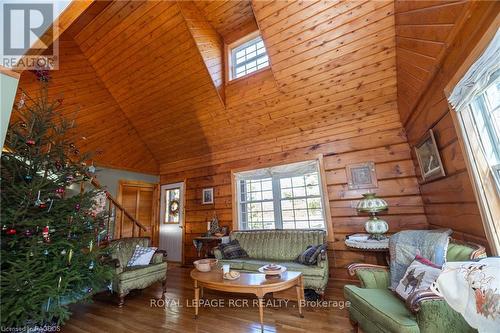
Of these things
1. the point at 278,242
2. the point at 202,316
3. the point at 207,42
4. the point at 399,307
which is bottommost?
the point at 202,316

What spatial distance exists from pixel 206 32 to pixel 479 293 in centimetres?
466

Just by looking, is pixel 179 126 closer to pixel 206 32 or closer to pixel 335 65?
pixel 206 32

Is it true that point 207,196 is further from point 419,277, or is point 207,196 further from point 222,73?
point 419,277

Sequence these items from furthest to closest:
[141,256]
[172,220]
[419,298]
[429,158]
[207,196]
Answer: [172,220] < [207,196] < [141,256] < [429,158] < [419,298]

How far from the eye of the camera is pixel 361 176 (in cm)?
373

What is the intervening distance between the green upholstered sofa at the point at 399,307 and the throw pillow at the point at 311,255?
0.91m

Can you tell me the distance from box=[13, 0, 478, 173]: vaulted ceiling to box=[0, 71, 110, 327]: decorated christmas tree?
2007mm

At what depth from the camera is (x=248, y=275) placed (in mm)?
2641

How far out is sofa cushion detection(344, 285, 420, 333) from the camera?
1.42 m

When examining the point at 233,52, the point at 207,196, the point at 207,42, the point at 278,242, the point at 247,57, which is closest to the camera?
the point at 278,242

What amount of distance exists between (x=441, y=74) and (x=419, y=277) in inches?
73.6

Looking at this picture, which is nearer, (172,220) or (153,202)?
(172,220)

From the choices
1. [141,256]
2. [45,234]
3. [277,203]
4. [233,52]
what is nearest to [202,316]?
[141,256]

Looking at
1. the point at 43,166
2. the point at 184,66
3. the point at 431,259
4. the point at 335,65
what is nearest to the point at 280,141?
the point at 335,65
